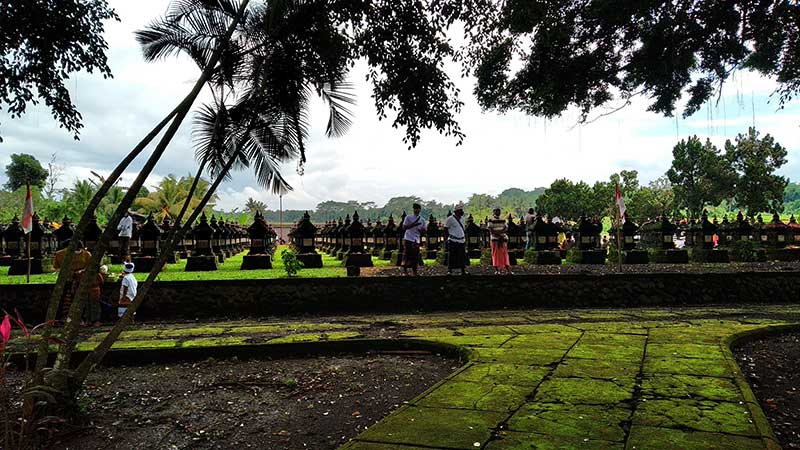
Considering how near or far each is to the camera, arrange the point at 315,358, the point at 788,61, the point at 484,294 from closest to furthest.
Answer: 1. the point at 315,358
2. the point at 788,61
3. the point at 484,294

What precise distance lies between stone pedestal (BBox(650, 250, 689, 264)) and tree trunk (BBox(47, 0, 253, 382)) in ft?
61.9

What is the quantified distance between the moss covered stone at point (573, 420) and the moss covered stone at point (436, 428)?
0.16 meters

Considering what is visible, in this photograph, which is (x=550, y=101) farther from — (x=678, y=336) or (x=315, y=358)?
(x=315, y=358)

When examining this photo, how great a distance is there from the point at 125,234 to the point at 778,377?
1737 cm

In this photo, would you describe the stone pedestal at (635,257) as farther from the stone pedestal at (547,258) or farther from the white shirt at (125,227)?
the white shirt at (125,227)

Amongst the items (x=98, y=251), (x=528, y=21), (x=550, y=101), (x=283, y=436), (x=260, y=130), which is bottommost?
(x=283, y=436)

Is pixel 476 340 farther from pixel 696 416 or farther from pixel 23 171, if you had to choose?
pixel 23 171

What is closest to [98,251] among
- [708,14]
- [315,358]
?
[315,358]

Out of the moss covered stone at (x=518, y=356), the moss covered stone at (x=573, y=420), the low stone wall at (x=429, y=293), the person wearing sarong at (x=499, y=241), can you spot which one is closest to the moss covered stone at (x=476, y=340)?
the moss covered stone at (x=518, y=356)

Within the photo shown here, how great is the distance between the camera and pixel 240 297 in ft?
28.6

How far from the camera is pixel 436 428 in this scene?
10.3 ft

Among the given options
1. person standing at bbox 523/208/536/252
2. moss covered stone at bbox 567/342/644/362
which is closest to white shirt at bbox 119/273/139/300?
moss covered stone at bbox 567/342/644/362

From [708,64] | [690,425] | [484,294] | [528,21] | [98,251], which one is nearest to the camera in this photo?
→ [690,425]

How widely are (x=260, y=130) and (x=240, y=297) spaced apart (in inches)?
161
